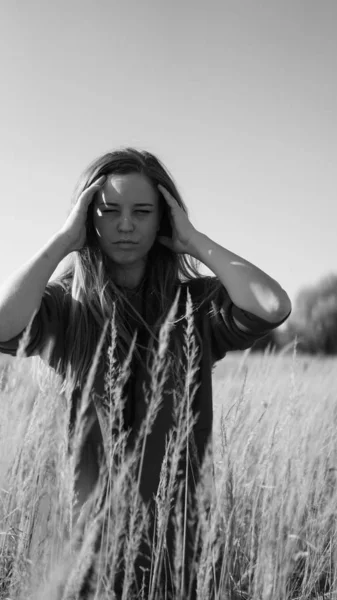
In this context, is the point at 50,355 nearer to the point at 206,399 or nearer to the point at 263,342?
the point at 206,399

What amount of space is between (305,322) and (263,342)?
427 inches

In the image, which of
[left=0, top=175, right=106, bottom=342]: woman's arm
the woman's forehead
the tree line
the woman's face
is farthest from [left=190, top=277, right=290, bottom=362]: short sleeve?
the tree line

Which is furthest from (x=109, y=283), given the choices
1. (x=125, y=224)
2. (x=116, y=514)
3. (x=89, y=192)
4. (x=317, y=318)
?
(x=317, y=318)

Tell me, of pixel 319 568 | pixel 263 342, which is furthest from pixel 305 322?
pixel 319 568

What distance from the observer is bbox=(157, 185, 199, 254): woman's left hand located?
6.51 ft

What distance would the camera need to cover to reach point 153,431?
1.74m

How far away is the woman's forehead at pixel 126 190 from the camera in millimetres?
1903

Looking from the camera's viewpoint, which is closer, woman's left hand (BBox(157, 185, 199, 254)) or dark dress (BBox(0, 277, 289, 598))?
dark dress (BBox(0, 277, 289, 598))

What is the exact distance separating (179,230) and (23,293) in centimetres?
65

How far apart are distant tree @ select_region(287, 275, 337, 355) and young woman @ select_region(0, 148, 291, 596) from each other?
32298 mm

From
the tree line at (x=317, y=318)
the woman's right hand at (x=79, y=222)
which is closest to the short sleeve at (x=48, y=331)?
the woman's right hand at (x=79, y=222)

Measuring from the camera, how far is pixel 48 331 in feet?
5.68

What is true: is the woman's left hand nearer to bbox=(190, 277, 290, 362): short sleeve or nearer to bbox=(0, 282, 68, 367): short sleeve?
bbox=(190, 277, 290, 362): short sleeve

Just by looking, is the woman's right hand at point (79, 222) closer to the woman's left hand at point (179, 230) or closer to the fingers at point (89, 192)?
the fingers at point (89, 192)
